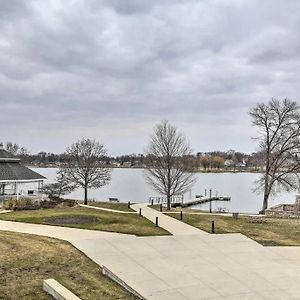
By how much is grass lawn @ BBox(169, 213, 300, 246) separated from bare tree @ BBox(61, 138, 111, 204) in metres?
15.8

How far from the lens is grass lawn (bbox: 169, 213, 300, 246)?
1800 centimetres

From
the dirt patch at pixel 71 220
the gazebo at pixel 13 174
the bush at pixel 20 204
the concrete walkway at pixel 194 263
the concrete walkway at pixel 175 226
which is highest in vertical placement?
the gazebo at pixel 13 174

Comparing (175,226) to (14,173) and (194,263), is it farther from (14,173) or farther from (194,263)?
(14,173)

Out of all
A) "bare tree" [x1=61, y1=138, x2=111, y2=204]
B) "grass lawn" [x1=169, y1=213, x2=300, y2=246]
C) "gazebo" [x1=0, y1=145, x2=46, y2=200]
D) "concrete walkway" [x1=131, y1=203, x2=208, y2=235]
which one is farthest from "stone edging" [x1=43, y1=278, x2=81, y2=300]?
"bare tree" [x1=61, y1=138, x2=111, y2=204]

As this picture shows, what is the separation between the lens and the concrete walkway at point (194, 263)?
10883 millimetres

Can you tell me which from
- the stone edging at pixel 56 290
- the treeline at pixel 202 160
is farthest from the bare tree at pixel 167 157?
the treeline at pixel 202 160

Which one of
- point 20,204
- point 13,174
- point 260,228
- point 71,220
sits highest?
point 13,174

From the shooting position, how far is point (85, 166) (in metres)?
38.9

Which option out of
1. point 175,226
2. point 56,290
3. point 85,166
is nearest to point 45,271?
point 56,290

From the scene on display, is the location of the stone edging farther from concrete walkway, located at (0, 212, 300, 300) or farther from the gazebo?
the gazebo

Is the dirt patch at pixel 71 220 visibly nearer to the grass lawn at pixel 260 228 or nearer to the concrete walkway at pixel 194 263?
the concrete walkway at pixel 194 263

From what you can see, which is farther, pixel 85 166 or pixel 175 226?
pixel 85 166

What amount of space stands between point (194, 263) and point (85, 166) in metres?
26.5

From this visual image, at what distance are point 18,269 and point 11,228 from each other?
321 inches
